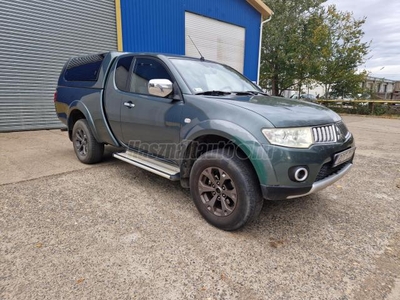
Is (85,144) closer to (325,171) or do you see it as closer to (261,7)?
(325,171)

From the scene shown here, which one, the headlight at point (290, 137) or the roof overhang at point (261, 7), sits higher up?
the roof overhang at point (261, 7)

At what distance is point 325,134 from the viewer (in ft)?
7.86

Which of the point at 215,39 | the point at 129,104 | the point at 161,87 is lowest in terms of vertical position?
the point at 129,104

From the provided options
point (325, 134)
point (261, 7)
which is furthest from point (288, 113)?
point (261, 7)

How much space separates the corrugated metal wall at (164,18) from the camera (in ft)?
28.9

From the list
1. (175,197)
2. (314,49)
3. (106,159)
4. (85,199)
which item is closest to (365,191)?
(175,197)

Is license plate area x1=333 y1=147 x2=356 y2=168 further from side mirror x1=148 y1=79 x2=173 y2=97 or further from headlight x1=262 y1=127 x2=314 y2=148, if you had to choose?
side mirror x1=148 y1=79 x2=173 y2=97

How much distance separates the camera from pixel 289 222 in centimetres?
273

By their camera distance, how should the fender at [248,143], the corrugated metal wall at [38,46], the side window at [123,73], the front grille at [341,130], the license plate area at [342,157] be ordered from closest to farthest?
1. the fender at [248,143]
2. the license plate area at [342,157]
3. the front grille at [341,130]
4. the side window at [123,73]
5. the corrugated metal wall at [38,46]

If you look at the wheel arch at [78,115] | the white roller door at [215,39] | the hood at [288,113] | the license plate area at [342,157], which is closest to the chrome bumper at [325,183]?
the license plate area at [342,157]

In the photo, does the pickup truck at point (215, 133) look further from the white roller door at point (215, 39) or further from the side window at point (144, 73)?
the white roller door at point (215, 39)

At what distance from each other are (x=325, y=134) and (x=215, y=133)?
1.03 metres

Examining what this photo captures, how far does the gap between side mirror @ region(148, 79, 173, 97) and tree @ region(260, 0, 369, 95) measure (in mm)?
17752

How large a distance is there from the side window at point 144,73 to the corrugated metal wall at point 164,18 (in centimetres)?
624
